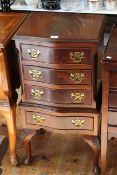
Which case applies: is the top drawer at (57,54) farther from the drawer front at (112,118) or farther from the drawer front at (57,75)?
the drawer front at (112,118)

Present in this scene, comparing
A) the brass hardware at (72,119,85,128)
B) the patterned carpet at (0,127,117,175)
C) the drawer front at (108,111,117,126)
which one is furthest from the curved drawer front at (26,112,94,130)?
the patterned carpet at (0,127,117,175)

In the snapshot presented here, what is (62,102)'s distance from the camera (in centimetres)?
161

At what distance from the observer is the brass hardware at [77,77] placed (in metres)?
1.52

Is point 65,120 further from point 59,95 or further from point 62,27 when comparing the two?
point 62,27

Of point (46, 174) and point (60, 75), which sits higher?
point (60, 75)

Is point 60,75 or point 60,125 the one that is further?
point 60,125

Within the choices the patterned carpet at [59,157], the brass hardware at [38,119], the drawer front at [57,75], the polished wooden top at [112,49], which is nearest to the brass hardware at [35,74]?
the drawer front at [57,75]

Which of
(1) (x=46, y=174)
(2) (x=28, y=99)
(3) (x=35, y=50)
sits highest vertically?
(3) (x=35, y=50)

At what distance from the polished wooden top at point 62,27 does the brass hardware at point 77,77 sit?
0.16m

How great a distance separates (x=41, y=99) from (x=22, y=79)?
0.13 meters

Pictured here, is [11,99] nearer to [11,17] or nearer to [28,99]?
[28,99]

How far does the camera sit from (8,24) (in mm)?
1741

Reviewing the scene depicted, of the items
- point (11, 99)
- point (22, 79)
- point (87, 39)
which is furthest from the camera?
point (11, 99)

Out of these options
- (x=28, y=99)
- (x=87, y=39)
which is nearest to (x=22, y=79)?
(x=28, y=99)
